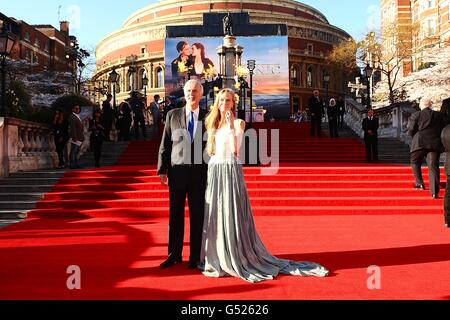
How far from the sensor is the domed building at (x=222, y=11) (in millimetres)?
71438

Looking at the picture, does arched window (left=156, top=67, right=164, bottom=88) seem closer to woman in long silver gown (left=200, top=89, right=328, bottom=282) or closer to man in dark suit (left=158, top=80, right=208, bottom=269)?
man in dark suit (left=158, top=80, right=208, bottom=269)

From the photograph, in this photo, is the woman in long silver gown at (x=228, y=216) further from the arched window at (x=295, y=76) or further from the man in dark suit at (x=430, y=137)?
the arched window at (x=295, y=76)

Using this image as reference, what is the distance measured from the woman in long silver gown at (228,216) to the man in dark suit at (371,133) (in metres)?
9.89

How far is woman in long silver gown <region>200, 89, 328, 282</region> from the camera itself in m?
4.92

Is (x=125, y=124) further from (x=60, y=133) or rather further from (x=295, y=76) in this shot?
(x=295, y=76)

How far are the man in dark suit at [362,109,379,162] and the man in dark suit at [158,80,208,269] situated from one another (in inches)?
392

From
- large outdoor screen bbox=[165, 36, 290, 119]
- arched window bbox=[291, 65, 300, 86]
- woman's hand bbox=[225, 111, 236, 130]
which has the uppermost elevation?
arched window bbox=[291, 65, 300, 86]

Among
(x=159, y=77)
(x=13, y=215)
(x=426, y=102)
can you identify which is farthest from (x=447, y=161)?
(x=159, y=77)

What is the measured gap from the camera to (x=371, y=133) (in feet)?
46.9

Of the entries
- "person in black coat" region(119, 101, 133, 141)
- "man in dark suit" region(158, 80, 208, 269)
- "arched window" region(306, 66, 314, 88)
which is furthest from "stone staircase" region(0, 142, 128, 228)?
"arched window" region(306, 66, 314, 88)

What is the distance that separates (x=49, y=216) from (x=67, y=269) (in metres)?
4.70

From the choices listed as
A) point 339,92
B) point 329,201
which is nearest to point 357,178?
point 329,201

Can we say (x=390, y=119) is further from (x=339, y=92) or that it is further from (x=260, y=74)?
(x=339, y=92)
